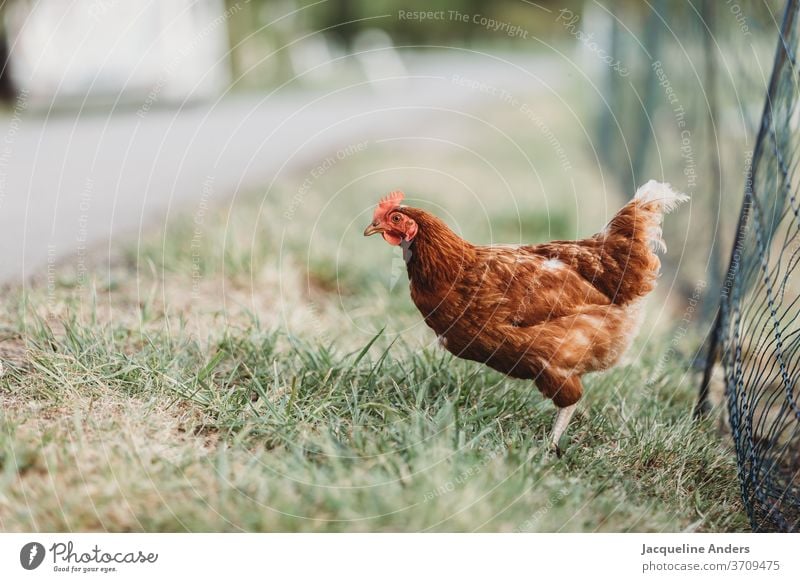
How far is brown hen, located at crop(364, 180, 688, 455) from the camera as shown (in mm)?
1945

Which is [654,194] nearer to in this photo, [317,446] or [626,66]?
[317,446]

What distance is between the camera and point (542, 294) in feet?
6.61

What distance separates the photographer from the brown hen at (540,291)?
1945 millimetres

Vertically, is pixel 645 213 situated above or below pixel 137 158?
above

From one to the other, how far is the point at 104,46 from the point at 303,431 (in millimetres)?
7236

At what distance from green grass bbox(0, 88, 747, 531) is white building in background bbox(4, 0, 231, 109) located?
581cm

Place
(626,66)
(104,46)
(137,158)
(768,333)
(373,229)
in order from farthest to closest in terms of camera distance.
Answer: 1. (104,46)
2. (626,66)
3. (137,158)
4. (768,333)
5. (373,229)

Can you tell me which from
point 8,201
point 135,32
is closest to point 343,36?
point 135,32

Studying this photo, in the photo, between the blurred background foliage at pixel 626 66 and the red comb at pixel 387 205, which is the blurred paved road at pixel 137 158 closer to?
the blurred background foliage at pixel 626 66

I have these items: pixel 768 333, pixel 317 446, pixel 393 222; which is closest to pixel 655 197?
pixel 768 333

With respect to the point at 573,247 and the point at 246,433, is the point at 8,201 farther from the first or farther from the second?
the point at 573,247

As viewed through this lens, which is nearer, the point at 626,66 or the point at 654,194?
the point at 654,194

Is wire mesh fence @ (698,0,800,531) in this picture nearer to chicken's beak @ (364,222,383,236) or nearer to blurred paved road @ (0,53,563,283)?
blurred paved road @ (0,53,563,283)
